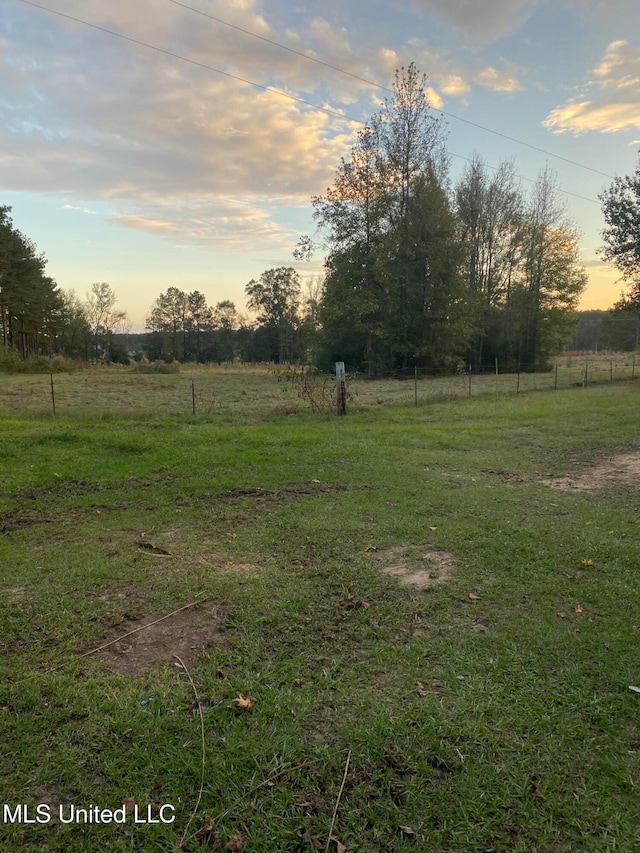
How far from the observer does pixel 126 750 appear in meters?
2.11

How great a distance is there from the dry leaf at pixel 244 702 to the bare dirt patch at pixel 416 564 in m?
1.60

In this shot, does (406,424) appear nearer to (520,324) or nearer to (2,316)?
(520,324)

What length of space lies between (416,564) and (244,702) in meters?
2.03

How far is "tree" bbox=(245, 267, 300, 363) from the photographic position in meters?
64.4

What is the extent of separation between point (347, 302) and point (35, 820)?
2916 cm

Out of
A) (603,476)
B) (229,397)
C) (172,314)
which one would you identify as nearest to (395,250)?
(229,397)

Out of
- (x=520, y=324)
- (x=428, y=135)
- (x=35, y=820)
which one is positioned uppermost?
(x=428, y=135)

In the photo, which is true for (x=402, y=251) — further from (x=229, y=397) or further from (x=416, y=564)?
(x=416, y=564)

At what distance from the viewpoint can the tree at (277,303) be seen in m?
64.4

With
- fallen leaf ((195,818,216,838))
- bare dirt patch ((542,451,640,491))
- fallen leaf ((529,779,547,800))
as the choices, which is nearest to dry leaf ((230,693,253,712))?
fallen leaf ((195,818,216,838))

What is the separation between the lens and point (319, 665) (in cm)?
271

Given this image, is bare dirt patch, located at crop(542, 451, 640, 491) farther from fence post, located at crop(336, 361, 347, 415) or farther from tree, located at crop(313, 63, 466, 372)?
tree, located at crop(313, 63, 466, 372)

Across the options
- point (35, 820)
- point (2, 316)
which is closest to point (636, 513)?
point (35, 820)

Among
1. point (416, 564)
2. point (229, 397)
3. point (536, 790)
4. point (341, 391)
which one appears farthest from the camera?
point (229, 397)
